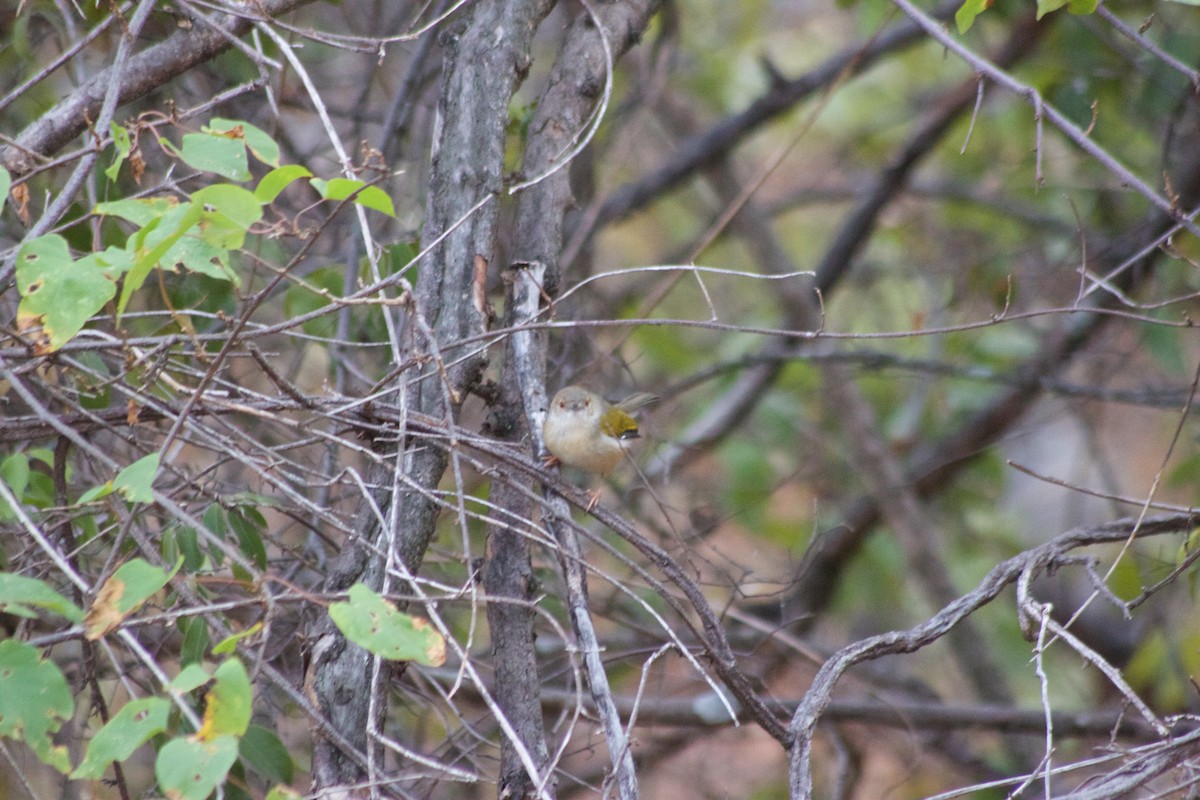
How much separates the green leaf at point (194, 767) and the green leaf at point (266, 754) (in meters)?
0.76

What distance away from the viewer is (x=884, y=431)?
281 inches

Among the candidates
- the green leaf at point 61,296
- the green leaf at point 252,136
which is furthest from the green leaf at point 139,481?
the green leaf at point 252,136

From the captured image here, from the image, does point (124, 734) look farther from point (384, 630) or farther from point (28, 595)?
point (384, 630)

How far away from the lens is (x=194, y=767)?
174 cm

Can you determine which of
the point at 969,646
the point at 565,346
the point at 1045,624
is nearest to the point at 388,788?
the point at 1045,624

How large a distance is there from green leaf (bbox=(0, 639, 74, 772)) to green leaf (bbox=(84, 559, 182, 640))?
13 centimetres

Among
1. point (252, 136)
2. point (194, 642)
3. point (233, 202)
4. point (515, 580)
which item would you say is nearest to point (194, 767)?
point (194, 642)

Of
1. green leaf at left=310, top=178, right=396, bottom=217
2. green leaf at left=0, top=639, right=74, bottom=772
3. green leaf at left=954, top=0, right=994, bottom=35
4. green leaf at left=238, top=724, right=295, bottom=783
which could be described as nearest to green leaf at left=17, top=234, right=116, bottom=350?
green leaf at left=310, top=178, right=396, bottom=217

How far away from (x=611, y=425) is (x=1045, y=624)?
64.6 inches

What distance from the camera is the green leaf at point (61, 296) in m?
2.02

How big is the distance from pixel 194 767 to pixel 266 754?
2.62 ft

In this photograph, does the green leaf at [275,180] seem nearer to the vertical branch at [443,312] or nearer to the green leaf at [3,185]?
the vertical branch at [443,312]

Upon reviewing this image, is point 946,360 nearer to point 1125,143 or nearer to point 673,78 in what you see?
point 1125,143

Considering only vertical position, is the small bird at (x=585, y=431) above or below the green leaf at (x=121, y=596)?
below
